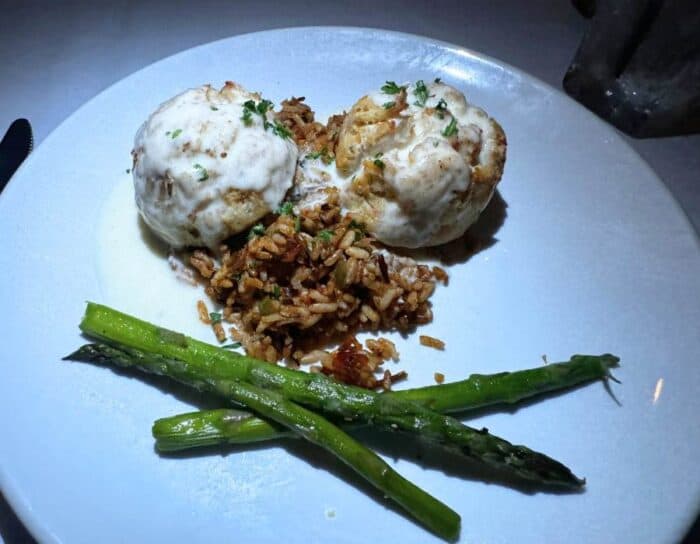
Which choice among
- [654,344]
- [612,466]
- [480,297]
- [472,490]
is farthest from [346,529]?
[654,344]

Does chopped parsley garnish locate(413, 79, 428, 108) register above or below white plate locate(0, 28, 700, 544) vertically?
above

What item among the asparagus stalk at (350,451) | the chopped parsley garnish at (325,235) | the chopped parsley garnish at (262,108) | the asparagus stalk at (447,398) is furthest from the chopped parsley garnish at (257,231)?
the asparagus stalk at (447,398)

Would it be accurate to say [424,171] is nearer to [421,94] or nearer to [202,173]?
[421,94]

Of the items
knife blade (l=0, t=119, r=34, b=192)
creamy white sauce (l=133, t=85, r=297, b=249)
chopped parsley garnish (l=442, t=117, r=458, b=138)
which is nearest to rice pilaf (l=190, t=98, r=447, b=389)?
creamy white sauce (l=133, t=85, r=297, b=249)

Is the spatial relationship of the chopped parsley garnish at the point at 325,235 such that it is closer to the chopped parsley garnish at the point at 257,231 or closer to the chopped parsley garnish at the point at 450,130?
the chopped parsley garnish at the point at 257,231

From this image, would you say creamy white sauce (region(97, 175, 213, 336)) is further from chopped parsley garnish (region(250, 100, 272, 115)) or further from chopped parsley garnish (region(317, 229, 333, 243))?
chopped parsley garnish (region(250, 100, 272, 115))
